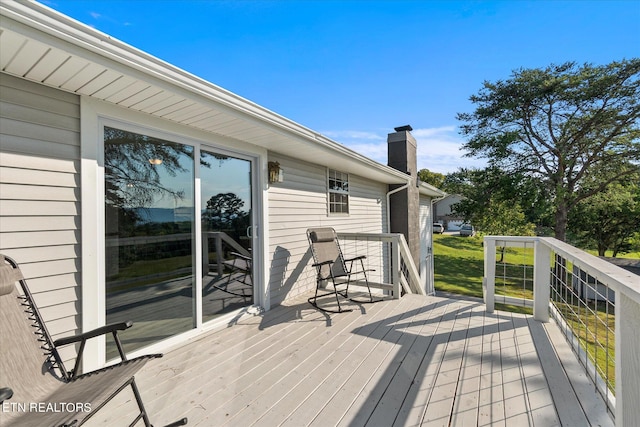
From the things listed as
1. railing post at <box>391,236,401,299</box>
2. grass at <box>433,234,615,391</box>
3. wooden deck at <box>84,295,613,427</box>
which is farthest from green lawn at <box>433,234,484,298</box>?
wooden deck at <box>84,295,613,427</box>

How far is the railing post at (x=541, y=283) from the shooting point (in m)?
3.22

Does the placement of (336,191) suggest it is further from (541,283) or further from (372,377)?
(372,377)

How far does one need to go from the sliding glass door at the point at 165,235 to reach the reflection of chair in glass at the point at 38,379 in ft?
2.47

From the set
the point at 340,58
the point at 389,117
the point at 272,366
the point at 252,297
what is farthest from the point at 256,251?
the point at 389,117

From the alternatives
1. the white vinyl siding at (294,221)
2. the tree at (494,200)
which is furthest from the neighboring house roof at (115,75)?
the tree at (494,200)

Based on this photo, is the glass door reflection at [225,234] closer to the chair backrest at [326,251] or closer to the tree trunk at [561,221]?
the chair backrest at [326,251]

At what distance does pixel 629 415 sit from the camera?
1.34 m

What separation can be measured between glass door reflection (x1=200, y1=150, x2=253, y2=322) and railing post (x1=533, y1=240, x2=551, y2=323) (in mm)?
3268

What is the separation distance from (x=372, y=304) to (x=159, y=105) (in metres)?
3.38

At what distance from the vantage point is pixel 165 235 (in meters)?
2.78

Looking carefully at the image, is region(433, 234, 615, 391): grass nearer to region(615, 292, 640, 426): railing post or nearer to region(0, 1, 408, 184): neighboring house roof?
region(615, 292, 640, 426): railing post

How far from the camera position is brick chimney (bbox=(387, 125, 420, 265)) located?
8.01m

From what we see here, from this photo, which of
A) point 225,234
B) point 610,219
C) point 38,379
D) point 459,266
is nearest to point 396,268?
point 225,234

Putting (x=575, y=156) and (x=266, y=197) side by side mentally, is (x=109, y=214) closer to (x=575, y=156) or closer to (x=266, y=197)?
(x=266, y=197)
